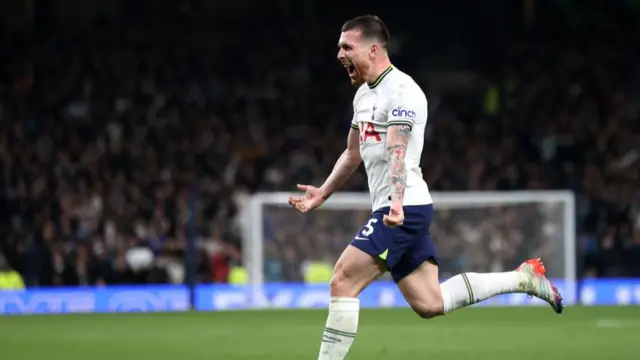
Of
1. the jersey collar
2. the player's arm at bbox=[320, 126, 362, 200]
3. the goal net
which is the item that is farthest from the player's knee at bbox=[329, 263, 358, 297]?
the goal net

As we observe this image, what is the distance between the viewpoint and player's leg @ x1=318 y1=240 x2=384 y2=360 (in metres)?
6.61

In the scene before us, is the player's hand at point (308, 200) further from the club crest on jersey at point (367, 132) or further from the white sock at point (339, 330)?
the white sock at point (339, 330)

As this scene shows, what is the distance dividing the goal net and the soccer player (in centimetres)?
1031

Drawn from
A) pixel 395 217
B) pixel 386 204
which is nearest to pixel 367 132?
pixel 386 204

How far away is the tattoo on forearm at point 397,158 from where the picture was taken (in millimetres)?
6633

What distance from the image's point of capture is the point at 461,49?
80.6ft

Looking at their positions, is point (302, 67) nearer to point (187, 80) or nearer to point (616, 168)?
point (187, 80)

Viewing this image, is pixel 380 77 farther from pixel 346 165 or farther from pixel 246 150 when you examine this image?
pixel 246 150

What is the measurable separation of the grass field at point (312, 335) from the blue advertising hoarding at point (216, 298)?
4.46 ft

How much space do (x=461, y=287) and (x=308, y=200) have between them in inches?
39.1

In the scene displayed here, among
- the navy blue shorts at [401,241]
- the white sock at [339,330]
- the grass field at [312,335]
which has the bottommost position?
the grass field at [312,335]

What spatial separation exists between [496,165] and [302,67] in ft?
13.7

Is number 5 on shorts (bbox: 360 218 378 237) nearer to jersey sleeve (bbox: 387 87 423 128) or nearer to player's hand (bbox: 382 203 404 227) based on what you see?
player's hand (bbox: 382 203 404 227)

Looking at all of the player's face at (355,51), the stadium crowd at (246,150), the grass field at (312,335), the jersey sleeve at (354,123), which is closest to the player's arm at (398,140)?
the player's face at (355,51)
